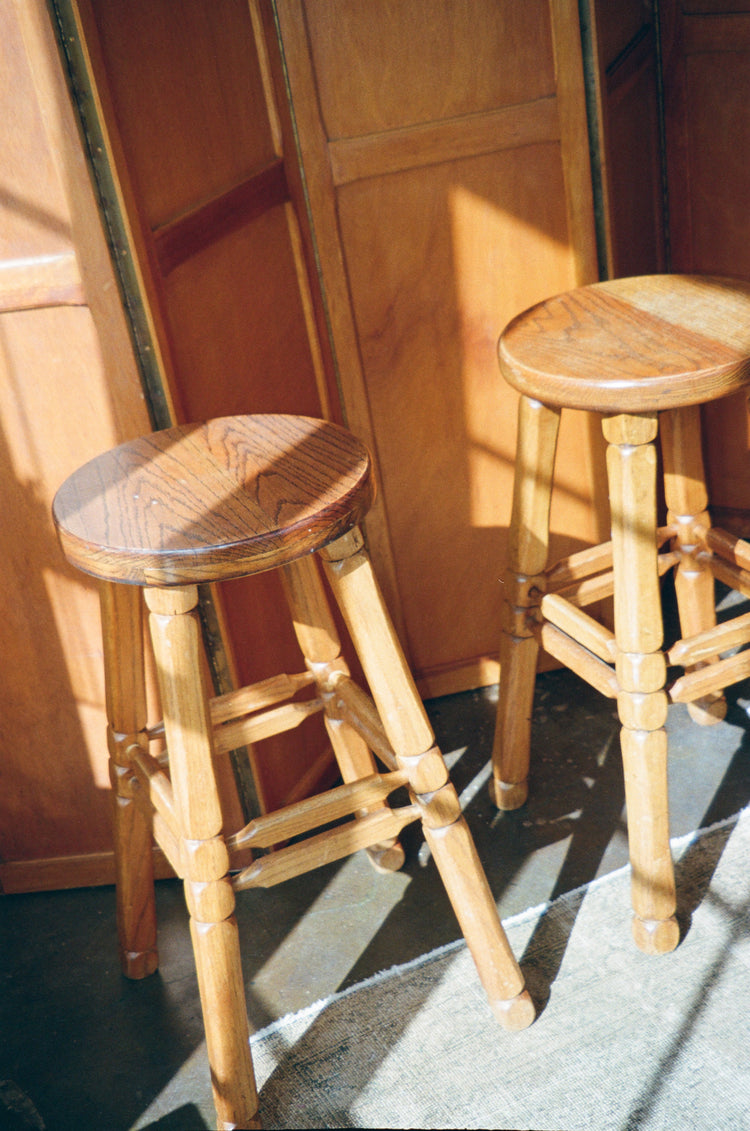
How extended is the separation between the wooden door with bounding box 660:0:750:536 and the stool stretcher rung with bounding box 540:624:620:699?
1.05 meters

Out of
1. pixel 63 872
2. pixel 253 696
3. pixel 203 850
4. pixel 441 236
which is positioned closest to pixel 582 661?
pixel 253 696

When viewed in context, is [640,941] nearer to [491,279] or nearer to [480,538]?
[480,538]

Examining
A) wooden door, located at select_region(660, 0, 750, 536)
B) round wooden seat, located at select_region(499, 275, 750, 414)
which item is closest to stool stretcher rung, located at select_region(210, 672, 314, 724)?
round wooden seat, located at select_region(499, 275, 750, 414)

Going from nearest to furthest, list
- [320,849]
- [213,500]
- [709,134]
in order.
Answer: [213,500] < [320,849] < [709,134]

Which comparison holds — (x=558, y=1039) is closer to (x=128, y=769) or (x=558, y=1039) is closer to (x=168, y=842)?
(x=168, y=842)

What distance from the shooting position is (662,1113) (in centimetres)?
Answer: 147

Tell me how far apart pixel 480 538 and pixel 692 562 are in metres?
0.47

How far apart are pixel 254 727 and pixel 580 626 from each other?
1.79ft

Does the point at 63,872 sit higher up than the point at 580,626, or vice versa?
the point at 580,626

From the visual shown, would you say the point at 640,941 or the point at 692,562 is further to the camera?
the point at 692,562

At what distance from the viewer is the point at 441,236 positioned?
6.62 feet

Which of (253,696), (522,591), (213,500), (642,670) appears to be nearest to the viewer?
(213,500)

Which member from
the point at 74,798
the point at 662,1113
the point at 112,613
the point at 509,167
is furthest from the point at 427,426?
the point at 662,1113

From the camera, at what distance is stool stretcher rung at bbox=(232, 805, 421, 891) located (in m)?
1.45
